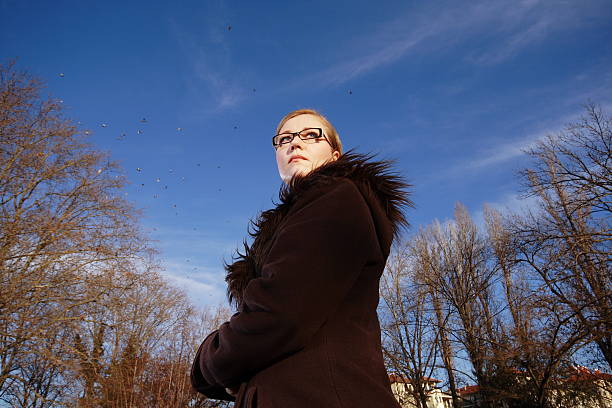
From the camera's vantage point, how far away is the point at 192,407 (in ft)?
66.0

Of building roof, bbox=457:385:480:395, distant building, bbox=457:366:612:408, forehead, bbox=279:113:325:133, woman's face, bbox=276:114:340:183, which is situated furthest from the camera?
building roof, bbox=457:385:480:395

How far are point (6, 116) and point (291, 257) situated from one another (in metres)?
13.1

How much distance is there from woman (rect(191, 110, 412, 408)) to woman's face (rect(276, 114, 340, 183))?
327 millimetres

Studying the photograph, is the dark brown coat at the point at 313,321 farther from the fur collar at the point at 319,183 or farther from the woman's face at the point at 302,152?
the woman's face at the point at 302,152

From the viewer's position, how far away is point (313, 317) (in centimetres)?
107

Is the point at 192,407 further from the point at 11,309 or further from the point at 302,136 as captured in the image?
the point at 302,136

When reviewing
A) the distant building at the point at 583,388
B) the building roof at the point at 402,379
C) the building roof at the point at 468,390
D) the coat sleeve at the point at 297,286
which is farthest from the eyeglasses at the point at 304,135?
the building roof at the point at 402,379

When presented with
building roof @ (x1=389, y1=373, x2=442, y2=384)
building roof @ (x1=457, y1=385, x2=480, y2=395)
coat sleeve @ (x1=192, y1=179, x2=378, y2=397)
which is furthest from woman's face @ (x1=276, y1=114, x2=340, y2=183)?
building roof @ (x1=389, y1=373, x2=442, y2=384)

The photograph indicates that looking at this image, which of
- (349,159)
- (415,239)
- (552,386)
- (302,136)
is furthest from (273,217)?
(415,239)

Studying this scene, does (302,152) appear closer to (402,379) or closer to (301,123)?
(301,123)

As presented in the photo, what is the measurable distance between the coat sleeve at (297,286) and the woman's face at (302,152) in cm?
49

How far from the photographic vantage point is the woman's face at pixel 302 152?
169cm

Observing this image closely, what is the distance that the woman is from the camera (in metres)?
1.05

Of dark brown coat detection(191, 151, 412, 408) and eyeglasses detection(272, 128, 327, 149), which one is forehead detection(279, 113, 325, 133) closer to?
eyeglasses detection(272, 128, 327, 149)
